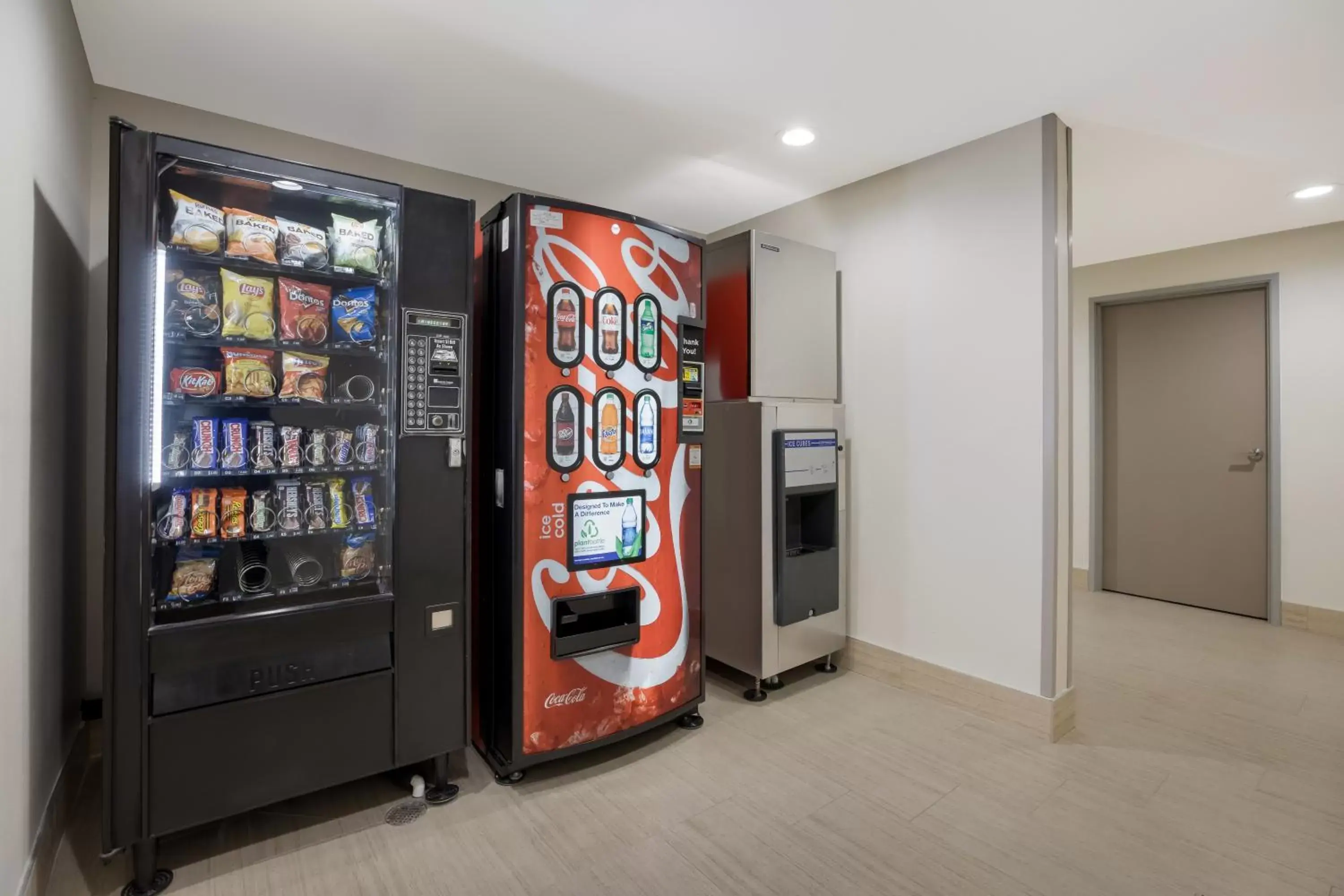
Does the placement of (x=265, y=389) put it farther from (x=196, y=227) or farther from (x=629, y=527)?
(x=629, y=527)

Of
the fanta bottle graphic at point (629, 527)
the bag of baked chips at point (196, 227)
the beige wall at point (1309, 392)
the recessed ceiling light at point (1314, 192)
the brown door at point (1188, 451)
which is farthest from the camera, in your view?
the brown door at point (1188, 451)

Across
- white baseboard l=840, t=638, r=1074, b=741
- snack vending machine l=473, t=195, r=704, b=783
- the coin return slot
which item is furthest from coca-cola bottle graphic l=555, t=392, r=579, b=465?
white baseboard l=840, t=638, r=1074, b=741

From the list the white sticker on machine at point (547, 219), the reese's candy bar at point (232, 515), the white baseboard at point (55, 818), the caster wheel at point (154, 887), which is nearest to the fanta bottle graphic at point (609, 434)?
the white sticker on machine at point (547, 219)

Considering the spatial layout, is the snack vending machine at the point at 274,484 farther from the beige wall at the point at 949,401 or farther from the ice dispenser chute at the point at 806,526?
the beige wall at the point at 949,401

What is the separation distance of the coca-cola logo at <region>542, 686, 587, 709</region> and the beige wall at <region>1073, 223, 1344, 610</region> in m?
4.59

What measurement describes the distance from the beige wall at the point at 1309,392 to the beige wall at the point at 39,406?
593 cm

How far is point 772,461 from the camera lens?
9.84ft

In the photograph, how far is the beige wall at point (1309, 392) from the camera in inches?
155

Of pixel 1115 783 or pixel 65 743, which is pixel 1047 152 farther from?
pixel 65 743

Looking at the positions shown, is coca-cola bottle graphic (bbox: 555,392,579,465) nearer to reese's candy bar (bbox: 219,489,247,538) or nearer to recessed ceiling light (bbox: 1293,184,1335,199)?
reese's candy bar (bbox: 219,489,247,538)

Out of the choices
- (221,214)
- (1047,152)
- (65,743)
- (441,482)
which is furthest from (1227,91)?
(65,743)

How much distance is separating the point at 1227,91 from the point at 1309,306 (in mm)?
2566

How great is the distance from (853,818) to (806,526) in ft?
4.93

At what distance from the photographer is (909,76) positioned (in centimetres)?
230
